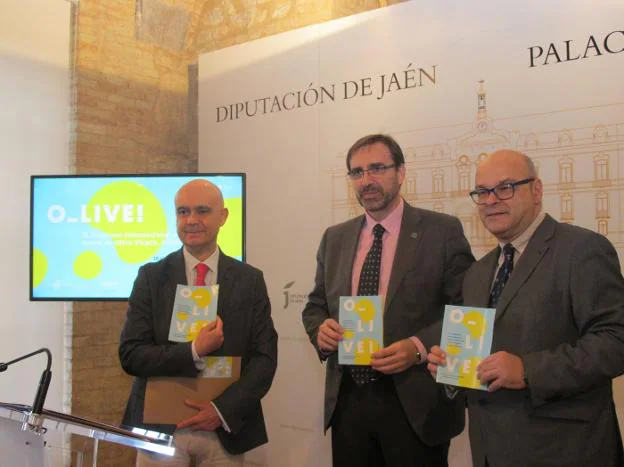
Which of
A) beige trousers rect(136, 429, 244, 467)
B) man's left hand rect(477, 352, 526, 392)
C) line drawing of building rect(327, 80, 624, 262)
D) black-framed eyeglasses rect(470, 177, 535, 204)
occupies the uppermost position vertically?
line drawing of building rect(327, 80, 624, 262)

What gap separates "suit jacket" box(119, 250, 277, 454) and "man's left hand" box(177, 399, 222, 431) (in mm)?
32

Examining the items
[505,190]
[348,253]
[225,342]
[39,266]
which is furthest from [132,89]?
[505,190]

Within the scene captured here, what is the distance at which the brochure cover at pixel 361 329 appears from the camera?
2.54 meters

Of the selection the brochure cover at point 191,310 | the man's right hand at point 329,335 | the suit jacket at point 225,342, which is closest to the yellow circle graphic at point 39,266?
the suit jacket at point 225,342

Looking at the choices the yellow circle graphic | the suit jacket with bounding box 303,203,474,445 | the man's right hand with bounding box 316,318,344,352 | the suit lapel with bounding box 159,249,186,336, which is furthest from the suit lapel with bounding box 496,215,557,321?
the yellow circle graphic

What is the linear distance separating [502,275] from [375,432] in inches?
33.5

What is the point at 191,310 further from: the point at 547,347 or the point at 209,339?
the point at 547,347

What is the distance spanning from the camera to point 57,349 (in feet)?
16.7

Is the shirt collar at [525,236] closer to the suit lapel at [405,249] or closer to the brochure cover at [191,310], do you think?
the suit lapel at [405,249]

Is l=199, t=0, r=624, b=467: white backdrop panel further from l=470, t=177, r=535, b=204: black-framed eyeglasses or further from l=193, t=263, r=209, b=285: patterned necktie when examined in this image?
l=193, t=263, r=209, b=285: patterned necktie

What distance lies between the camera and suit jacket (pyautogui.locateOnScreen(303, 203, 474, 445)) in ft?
8.46

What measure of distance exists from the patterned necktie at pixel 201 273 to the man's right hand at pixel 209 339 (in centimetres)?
24

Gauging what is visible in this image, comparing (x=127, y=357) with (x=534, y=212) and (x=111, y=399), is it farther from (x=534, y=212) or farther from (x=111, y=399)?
(x=111, y=399)

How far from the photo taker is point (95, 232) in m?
4.07
